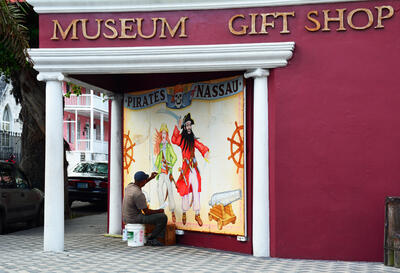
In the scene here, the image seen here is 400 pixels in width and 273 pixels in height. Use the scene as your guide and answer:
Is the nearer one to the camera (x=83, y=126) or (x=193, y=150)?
(x=193, y=150)

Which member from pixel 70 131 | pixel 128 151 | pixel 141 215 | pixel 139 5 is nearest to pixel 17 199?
pixel 128 151

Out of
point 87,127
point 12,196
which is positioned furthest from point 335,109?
point 87,127

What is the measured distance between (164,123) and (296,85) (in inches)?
110

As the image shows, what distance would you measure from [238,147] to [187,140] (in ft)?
3.76

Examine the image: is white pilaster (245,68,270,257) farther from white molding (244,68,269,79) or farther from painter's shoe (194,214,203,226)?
painter's shoe (194,214,203,226)

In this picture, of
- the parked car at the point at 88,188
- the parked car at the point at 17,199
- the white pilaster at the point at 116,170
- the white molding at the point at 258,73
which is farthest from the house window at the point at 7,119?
the white molding at the point at 258,73

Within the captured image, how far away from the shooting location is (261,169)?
8648mm

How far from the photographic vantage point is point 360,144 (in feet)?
27.4

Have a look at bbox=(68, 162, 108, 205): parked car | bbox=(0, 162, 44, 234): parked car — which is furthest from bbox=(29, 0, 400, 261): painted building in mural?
bbox=(68, 162, 108, 205): parked car

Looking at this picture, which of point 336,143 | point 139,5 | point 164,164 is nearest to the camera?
point 336,143

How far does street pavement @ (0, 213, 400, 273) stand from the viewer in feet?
25.1

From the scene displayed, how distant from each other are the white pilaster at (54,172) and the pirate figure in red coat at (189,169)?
6.73 feet

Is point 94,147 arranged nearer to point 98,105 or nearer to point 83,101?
point 98,105

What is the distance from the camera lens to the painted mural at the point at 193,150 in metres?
9.21
